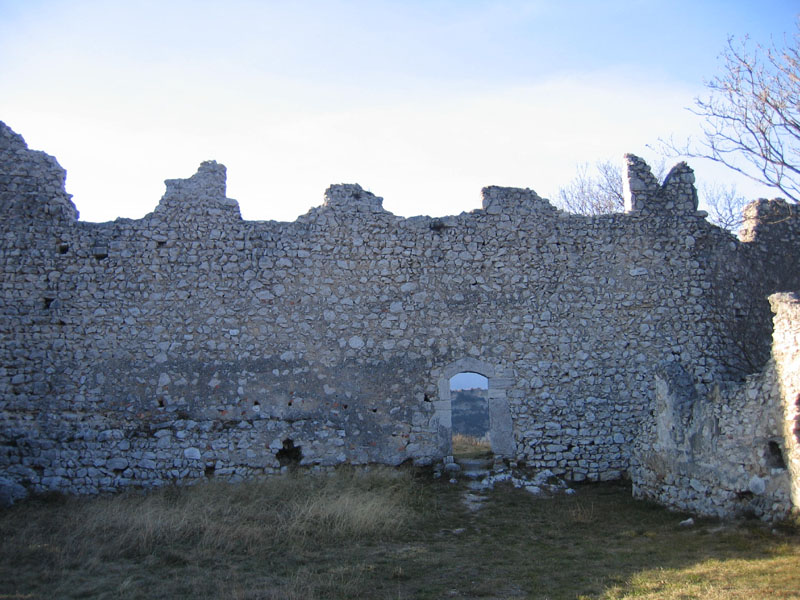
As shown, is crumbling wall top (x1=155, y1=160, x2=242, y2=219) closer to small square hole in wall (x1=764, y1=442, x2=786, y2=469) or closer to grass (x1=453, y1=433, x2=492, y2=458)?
grass (x1=453, y1=433, x2=492, y2=458)

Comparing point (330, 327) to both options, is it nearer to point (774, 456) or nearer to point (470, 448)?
point (470, 448)

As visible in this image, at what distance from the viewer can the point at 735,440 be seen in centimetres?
773

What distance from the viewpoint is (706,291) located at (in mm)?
11266

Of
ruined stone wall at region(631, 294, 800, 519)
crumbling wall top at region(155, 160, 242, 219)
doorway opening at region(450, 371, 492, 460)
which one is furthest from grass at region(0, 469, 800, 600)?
doorway opening at region(450, 371, 492, 460)

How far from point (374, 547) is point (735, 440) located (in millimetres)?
4455

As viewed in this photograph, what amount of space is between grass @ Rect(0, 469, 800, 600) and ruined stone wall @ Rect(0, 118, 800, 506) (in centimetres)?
86

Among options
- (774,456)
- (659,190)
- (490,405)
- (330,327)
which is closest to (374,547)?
(490,405)

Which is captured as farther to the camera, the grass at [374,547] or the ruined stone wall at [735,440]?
the ruined stone wall at [735,440]

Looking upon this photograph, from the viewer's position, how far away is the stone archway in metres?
10.6

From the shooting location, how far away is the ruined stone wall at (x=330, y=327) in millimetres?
10398

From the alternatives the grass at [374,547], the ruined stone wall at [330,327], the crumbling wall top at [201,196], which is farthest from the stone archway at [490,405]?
the crumbling wall top at [201,196]

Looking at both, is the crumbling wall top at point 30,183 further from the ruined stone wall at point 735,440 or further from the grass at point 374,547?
the ruined stone wall at point 735,440

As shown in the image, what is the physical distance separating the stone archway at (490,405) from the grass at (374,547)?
2.80 feet

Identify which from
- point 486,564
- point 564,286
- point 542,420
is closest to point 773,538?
point 486,564
